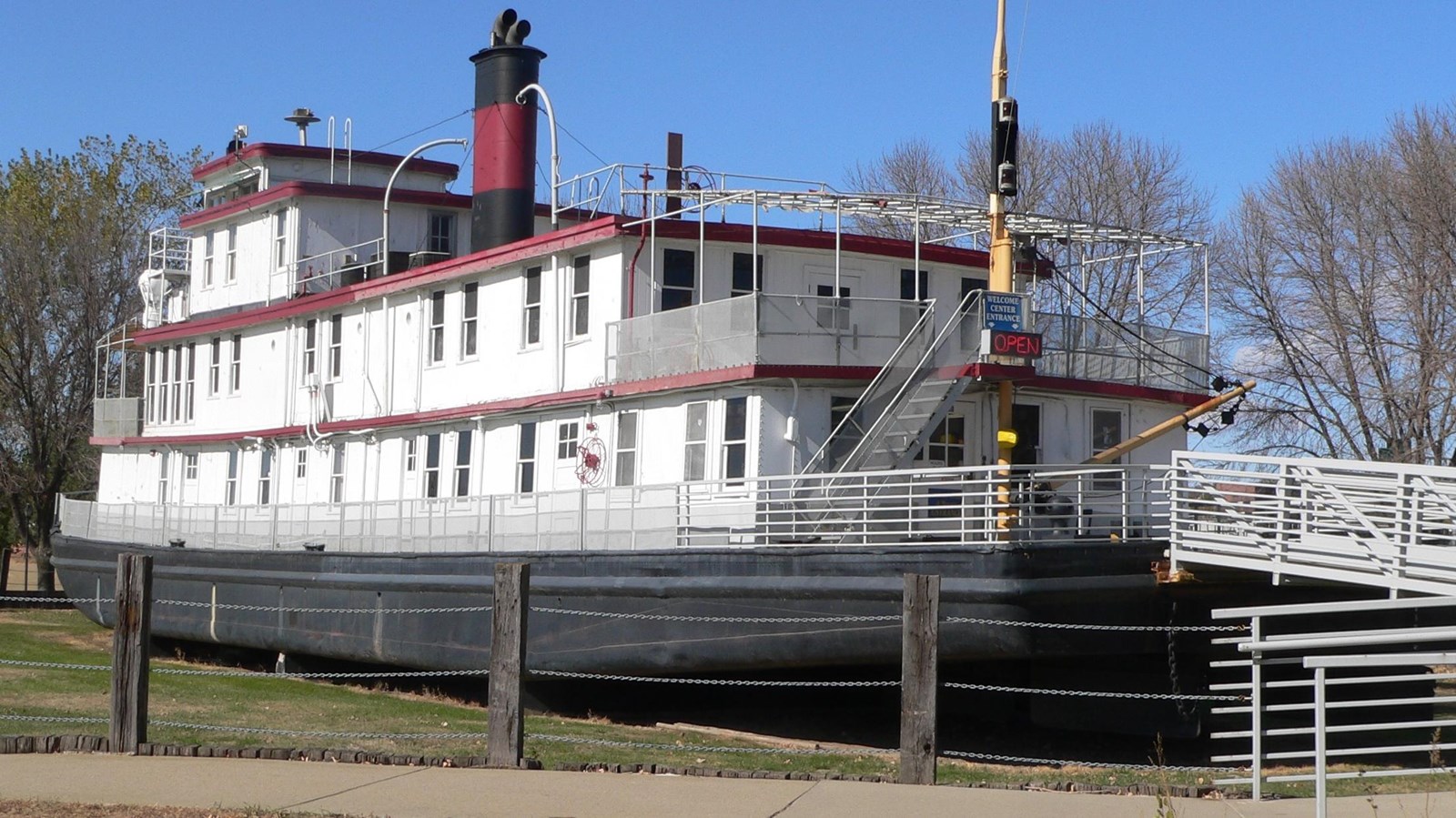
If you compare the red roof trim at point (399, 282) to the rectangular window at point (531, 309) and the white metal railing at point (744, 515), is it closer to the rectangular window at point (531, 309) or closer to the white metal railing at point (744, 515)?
the rectangular window at point (531, 309)

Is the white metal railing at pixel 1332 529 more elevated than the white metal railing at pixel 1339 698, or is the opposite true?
the white metal railing at pixel 1332 529

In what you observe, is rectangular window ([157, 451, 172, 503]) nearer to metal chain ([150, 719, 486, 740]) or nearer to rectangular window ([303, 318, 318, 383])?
rectangular window ([303, 318, 318, 383])

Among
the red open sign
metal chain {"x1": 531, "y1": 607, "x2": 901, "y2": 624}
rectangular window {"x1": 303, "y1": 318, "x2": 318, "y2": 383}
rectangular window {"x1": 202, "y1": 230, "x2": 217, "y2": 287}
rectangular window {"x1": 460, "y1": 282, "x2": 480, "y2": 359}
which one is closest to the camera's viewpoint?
metal chain {"x1": 531, "y1": 607, "x2": 901, "y2": 624}

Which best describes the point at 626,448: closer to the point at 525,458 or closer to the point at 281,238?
the point at 525,458

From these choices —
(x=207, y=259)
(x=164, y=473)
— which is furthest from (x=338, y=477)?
(x=207, y=259)

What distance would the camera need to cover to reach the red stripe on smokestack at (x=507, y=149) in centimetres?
2588

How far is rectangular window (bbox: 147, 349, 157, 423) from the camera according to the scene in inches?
1262

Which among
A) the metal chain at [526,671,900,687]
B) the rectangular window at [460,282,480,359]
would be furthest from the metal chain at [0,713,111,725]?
the rectangular window at [460,282,480,359]

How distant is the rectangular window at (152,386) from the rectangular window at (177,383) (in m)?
0.73

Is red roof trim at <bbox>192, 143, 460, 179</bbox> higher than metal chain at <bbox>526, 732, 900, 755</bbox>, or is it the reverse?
red roof trim at <bbox>192, 143, 460, 179</bbox>

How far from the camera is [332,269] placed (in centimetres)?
2869

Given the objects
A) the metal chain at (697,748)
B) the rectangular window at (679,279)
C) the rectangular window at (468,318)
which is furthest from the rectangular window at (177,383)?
the metal chain at (697,748)

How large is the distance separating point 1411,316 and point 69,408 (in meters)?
31.0

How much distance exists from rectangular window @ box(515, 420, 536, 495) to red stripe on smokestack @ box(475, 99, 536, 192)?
4.93 m
